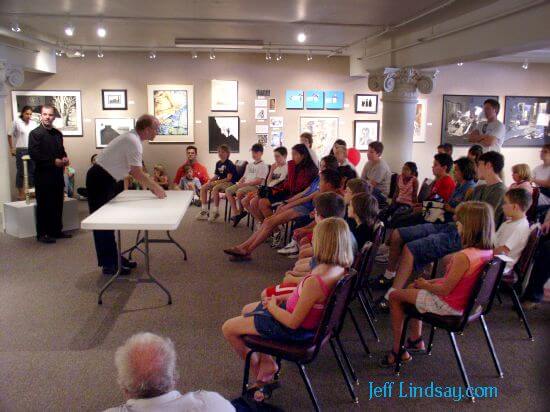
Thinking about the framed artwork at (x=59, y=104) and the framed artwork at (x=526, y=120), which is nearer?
the framed artwork at (x=59, y=104)

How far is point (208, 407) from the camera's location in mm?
1661

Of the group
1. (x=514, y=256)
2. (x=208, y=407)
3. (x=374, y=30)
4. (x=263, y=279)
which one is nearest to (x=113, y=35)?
(x=374, y=30)

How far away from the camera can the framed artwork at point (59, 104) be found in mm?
10531

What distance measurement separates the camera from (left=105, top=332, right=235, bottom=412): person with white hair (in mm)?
1634

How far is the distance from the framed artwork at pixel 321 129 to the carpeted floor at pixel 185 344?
5.72 meters

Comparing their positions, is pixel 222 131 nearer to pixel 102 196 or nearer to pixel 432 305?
pixel 102 196

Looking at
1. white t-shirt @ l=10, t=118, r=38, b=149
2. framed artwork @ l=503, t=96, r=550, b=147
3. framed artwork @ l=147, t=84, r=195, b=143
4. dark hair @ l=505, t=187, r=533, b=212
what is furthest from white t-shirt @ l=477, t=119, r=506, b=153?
white t-shirt @ l=10, t=118, r=38, b=149

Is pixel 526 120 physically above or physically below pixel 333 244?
above

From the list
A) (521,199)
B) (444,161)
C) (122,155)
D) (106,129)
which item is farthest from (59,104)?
(521,199)

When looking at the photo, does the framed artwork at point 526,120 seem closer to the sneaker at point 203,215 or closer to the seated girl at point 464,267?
the sneaker at point 203,215

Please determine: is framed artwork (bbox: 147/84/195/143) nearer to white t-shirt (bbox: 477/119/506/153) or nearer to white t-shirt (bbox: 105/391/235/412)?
white t-shirt (bbox: 477/119/506/153)

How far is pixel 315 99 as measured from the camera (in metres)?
11.2

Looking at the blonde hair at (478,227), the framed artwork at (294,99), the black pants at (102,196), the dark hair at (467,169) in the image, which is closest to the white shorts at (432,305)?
the blonde hair at (478,227)

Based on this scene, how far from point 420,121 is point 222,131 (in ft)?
14.3
